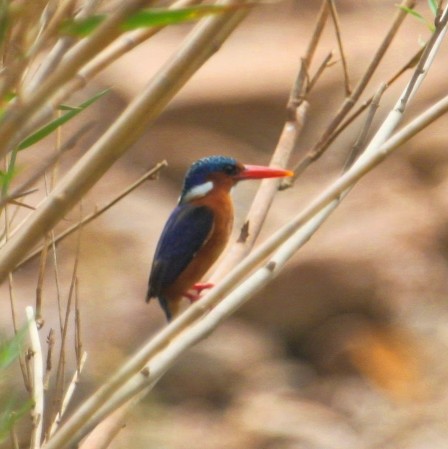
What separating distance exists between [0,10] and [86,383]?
370cm

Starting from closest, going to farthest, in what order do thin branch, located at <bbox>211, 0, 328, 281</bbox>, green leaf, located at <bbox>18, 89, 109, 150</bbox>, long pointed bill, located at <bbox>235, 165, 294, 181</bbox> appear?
green leaf, located at <bbox>18, 89, 109, 150</bbox> < thin branch, located at <bbox>211, 0, 328, 281</bbox> < long pointed bill, located at <bbox>235, 165, 294, 181</bbox>

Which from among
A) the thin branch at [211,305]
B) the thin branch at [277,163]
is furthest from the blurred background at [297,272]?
the thin branch at [211,305]

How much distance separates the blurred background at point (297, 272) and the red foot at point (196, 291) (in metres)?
1.59

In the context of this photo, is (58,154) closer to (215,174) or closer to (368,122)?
(368,122)

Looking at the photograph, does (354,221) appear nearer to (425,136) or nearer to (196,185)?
(425,136)

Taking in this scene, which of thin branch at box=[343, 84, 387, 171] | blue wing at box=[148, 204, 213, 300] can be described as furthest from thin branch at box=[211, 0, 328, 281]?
blue wing at box=[148, 204, 213, 300]

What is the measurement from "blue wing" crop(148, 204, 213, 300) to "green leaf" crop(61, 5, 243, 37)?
A: 1.91 meters

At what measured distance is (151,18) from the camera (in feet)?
2.83

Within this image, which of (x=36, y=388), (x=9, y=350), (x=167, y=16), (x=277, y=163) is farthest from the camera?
(x=277, y=163)

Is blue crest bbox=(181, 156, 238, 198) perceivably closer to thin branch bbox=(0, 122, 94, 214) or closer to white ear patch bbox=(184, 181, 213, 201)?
white ear patch bbox=(184, 181, 213, 201)

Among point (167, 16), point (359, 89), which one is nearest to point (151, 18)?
point (167, 16)

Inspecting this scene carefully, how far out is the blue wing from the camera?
109 inches

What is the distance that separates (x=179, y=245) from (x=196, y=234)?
0.06 metres

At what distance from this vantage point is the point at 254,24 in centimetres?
588
